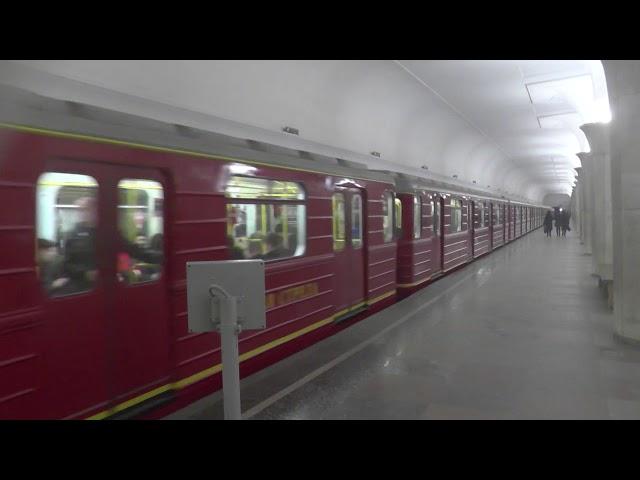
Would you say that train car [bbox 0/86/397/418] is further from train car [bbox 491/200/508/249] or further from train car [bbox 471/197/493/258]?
train car [bbox 491/200/508/249]

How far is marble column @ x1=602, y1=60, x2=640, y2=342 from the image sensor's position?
21.2 ft

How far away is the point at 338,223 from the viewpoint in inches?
311

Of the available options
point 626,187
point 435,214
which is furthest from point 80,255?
point 435,214

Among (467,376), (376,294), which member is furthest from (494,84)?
(467,376)

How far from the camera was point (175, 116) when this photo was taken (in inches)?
304

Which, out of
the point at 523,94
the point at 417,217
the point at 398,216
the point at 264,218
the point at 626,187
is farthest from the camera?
the point at 523,94

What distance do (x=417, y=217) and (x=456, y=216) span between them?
14.2 ft

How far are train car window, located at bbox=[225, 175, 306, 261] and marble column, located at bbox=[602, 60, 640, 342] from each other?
436cm

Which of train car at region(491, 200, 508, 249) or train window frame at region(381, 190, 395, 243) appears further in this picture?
train car at region(491, 200, 508, 249)

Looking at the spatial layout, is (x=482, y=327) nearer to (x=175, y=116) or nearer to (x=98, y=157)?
(x=175, y=116)

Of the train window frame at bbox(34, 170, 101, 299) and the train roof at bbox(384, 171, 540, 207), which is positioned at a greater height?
the train roof at bbox(384, 171, 540, 207)

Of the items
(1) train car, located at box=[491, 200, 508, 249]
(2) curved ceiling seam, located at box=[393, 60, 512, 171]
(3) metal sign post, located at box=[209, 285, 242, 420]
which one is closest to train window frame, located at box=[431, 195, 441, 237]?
(2) curved ceiling seam, located at box=[393, 60, 512, 171]

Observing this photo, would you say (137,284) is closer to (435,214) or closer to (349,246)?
(349,246)

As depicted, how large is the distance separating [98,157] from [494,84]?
→ 12419 millimetres
